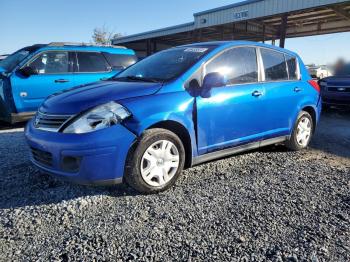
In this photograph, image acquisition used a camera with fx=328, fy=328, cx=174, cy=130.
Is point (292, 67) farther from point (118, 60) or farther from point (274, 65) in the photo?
point (118, 60)

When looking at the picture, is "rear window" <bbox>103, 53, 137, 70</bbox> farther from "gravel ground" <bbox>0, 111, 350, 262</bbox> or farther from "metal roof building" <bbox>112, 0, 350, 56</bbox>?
"metal roof building" <bbox>112, 0, 350, 56</bbox>

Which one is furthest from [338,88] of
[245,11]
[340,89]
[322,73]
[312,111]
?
[245,11]

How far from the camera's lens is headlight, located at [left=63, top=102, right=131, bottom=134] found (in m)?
2.96

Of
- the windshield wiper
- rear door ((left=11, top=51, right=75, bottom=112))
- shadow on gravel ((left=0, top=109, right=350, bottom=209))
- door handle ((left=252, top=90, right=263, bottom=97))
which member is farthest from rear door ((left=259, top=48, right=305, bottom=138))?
rear door ((left=11, top=51, right=75, bottom=112))

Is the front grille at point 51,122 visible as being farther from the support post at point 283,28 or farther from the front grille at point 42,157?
the support post at point 283,28

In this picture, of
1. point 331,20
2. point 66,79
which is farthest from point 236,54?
point 331,20

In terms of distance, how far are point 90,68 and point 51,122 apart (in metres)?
4.67

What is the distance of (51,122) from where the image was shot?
3.16 m

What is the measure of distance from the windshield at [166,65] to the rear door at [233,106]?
9.3 inches

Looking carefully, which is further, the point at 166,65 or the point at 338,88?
the point at 338,88

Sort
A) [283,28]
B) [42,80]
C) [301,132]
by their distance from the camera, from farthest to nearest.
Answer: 1. [283,28]
2. [42,80]
3. [301,132]

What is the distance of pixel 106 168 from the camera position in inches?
117

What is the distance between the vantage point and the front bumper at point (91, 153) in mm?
2902

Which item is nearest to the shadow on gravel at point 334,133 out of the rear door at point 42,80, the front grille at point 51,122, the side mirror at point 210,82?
the side mirror at point 210,82
